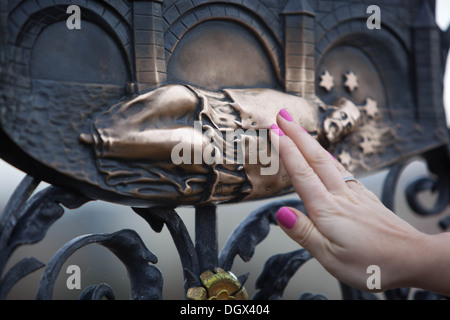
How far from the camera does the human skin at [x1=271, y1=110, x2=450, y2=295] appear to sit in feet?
1.93

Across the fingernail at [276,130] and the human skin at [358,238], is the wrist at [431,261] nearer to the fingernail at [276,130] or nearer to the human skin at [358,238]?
the human skin at [358,238]

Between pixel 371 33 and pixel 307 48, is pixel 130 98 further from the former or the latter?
pixel 371 33

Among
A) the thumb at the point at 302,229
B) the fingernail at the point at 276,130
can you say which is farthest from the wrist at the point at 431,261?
the fingernail at the point at 276,130

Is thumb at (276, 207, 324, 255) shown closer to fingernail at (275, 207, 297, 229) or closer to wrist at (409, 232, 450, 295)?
fingernail at (275, 207, 297, 229)

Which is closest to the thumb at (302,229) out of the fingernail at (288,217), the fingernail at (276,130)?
the fingernail at (288,217)

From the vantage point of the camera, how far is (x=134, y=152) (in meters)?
0.67

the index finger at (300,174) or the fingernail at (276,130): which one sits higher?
the fingernail at (276,130)

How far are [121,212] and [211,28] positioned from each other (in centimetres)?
35

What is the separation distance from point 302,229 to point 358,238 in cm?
6

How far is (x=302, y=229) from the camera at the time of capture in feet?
2.00

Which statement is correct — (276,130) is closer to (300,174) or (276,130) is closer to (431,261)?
Answer: (300,174)

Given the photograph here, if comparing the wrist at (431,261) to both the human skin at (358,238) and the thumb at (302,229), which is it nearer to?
the human skin at (358,238)

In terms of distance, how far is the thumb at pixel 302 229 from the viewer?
60 cm

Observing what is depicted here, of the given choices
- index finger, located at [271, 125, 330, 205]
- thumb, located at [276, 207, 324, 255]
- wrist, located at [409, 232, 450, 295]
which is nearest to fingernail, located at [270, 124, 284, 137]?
index finger, located at [271, 125, 330, 205]
